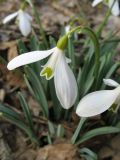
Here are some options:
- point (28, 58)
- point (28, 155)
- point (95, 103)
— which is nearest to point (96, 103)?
point (95, 103)

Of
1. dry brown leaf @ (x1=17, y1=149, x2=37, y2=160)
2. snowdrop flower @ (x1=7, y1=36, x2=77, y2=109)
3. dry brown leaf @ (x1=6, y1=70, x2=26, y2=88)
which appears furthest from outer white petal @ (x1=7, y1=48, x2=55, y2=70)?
dry brown leaf @ (x1=6, y1=70, x2=26, y2=88)

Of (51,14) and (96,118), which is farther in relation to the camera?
(51,14)

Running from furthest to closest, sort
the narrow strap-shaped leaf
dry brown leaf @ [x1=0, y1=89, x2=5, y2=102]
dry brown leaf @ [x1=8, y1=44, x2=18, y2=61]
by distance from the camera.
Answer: dry brown leaf @ [x1=8, y1=44, x2=18, y2=61]
dry brown leaf @ [x1=0, y1=89, x2=5, y2=102]
the narrow strap-shaped leaf

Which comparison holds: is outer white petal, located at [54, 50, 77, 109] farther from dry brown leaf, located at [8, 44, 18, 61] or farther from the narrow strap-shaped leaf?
dry brown leaf, located at [8, 44, 18, 61]

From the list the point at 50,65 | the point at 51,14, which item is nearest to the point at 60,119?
the point at 50,65

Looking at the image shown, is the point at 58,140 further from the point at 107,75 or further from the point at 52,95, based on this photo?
the point at 107,75

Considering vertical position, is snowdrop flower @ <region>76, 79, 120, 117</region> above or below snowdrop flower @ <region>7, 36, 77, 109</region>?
below

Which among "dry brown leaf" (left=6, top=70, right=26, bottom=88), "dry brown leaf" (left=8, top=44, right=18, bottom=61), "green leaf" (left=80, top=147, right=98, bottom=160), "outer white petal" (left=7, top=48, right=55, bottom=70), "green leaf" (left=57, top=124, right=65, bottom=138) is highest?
"outer white petal" (left=7, top=48, right=55, bottom=70)
